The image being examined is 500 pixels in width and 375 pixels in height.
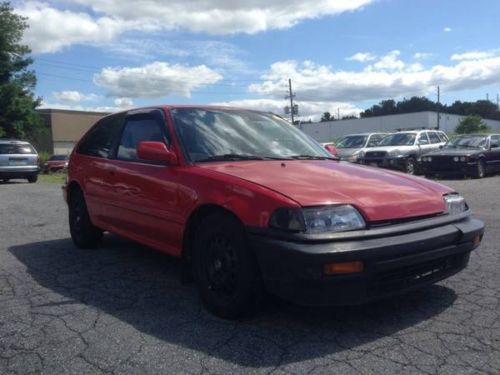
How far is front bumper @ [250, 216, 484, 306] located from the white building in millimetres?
80079

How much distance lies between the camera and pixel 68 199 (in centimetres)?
636

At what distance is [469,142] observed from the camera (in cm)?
1745

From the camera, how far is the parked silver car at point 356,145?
18.4 meters

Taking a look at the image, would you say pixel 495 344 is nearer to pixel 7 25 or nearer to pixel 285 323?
pixel 285 323

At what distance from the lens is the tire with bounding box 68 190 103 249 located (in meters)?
5.93

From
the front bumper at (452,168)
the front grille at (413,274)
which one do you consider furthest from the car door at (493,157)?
the front grille at (413,274)

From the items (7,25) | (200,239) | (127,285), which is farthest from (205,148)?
(7,25)

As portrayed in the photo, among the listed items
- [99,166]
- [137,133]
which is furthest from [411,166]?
[137,133]

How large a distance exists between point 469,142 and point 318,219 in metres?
16.0

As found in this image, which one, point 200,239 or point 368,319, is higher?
point 200,239

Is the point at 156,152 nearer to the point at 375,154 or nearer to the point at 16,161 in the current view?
the point at 375,154

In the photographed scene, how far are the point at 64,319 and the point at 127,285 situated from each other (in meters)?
0.87

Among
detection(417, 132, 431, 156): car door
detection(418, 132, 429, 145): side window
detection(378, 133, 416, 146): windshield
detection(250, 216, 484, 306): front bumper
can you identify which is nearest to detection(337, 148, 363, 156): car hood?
detection(378, 133, 416, 146): windshield

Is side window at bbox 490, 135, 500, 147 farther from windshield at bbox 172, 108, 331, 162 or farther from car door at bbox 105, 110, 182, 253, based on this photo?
car door at bbox 105, 110, 182, 253
